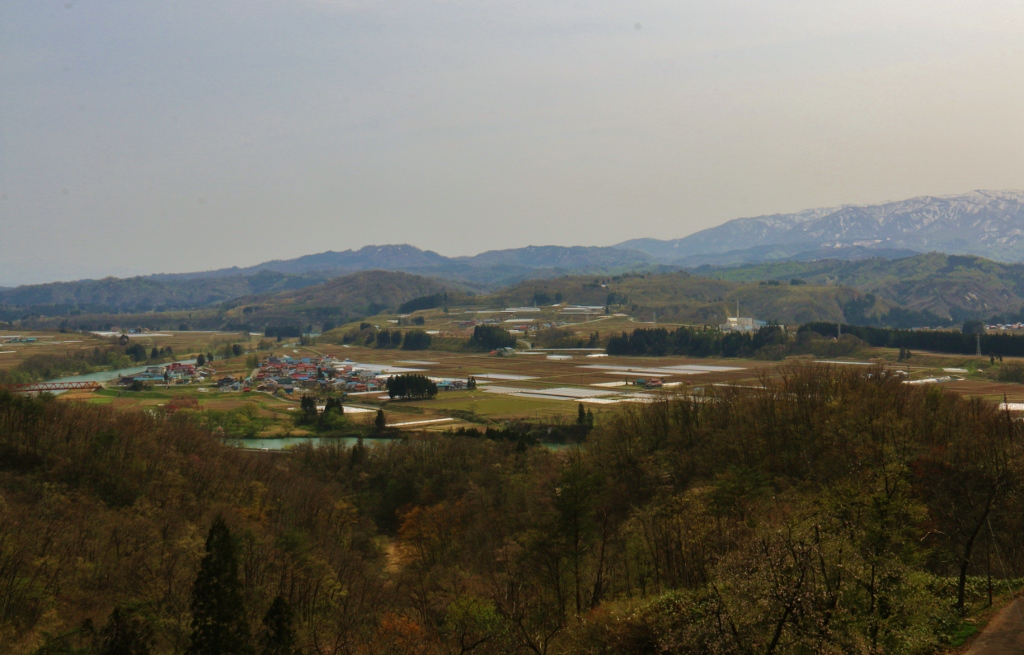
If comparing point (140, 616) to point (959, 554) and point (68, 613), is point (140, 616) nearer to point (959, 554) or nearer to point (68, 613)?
point (68, 613)

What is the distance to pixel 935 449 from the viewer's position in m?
38.0

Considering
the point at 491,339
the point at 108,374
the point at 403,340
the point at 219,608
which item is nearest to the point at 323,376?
the point at 108,374

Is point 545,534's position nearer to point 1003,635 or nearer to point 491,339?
point 1003,635

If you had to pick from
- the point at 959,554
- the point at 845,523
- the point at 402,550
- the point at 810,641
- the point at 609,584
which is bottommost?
the point at 402,550

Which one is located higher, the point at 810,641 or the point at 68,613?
the point at 810,641

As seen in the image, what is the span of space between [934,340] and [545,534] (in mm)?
109370

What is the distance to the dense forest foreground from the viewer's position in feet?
60.5

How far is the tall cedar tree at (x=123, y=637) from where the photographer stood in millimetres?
22391

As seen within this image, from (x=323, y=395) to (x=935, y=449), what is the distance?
8019 centimetres

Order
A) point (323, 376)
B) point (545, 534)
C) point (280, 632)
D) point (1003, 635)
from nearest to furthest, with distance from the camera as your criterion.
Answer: point (1003, 635) → point (280, 632) → point (545, 534) → point (323, 376)

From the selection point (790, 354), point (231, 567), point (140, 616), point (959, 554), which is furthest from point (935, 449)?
point (790, 354)

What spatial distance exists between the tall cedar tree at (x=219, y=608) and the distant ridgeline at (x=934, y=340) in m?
111

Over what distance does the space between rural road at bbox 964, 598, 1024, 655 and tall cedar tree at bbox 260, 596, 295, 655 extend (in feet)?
58.6

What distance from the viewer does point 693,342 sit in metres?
148
